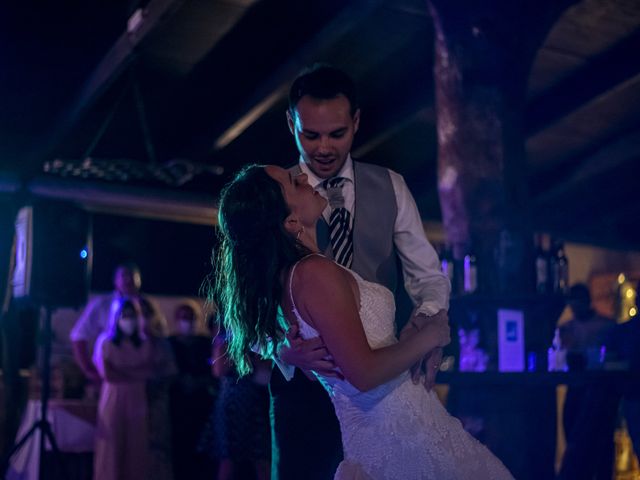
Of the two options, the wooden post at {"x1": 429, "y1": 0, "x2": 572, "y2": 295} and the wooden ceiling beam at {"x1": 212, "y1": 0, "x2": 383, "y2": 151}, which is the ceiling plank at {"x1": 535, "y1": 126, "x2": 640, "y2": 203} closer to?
the wooden ceiling beam at {"x1": 212, "y1": 0, "x2": 383, "y2": 151}

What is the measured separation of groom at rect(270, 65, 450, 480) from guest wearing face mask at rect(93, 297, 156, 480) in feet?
12.1

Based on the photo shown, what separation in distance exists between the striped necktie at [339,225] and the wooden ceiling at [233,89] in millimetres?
4393

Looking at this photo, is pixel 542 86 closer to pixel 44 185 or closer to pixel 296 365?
pixel 44 185

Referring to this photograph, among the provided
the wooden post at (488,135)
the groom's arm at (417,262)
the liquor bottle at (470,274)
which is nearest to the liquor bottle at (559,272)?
the wooden post at (488,135)

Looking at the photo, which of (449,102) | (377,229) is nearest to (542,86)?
(449,102)

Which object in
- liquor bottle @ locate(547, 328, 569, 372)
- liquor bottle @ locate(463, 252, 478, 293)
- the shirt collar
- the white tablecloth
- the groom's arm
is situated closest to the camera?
the groom's arm

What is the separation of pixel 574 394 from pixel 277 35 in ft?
13.1

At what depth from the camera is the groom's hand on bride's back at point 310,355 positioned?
1.89 m

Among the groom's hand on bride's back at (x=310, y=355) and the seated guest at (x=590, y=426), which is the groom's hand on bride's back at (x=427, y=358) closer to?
the groom's hand on bride's back at (x=310, y=355)

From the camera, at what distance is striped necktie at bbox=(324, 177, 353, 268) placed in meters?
2.27

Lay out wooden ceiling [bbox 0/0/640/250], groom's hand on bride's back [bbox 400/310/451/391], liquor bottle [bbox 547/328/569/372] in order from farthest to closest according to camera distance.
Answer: wooden ceiling [bbox 0/0/640/250] → liquor bottle [bbox 547/328/569/372] → groom's hand on bride's back [bbox 400/310/451/391]

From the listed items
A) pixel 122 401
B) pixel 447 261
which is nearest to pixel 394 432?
pixel 447 261

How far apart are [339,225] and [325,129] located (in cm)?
27

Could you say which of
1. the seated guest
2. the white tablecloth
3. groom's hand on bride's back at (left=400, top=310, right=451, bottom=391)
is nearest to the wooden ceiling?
→ the white tablecloth
